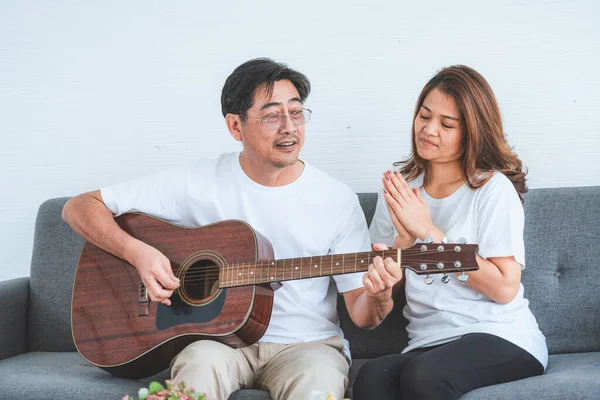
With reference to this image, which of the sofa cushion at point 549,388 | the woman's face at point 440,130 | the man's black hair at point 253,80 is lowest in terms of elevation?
the sofa cushion at point 549,388

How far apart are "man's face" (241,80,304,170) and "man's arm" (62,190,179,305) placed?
44cm

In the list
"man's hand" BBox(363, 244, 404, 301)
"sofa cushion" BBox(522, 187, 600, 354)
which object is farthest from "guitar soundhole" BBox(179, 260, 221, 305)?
"sofa cushion" BBox(522, 187, 600, 354)

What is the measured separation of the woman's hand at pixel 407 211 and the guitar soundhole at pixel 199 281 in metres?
0.53

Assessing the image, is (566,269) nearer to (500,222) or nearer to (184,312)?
(500,222)

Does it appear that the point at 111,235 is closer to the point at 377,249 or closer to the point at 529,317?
the point at 377,249

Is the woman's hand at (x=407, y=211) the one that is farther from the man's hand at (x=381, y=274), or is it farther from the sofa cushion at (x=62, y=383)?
the sofa cushion at (x=62, y=383)

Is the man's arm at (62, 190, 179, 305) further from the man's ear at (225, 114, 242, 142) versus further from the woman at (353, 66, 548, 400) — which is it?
the woman at (353, 66, 548, 400)

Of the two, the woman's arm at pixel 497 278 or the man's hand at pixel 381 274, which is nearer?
the man's hand at pixel 381 274

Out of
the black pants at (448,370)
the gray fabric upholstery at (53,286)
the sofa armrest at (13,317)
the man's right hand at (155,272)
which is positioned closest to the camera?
the black pants at (448,370)

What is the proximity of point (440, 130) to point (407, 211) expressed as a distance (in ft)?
0.93

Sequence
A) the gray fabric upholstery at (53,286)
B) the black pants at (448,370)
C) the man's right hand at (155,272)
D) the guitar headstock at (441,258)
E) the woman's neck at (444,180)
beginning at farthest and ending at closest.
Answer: the gray fabric upholstery at (53,286)
the woman's neck at (444,180)
the man's right hand at (155,272)
the black pants at (448,370)
the guitar headstock at (441,258)

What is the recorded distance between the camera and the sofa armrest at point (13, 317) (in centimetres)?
256

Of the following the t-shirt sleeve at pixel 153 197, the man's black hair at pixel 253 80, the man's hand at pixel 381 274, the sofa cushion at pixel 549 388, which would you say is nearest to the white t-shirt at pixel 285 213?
the t-shirt sleeve at pixel 153 197

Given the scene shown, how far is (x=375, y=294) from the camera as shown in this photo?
202 centimetres
